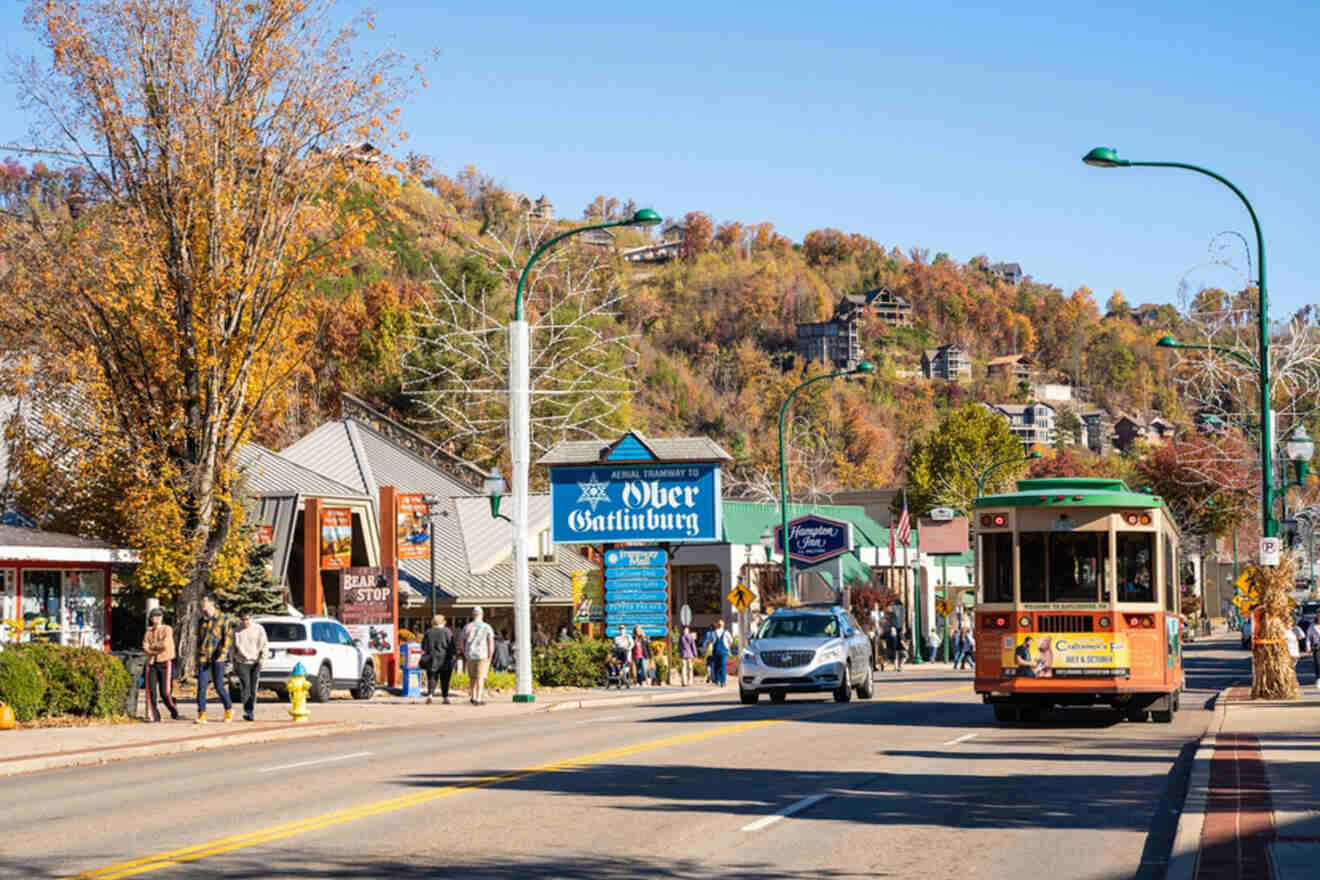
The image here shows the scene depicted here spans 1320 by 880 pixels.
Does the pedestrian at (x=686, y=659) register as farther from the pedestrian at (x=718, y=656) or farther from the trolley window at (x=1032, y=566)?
the trolley window at (x=1032, y=566)

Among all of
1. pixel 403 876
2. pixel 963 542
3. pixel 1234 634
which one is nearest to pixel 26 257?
pixel 403 876

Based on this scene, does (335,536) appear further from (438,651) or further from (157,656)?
(157,656)

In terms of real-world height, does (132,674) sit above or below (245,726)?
above

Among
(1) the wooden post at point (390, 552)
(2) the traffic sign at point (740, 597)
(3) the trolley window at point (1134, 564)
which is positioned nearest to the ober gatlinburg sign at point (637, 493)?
(1) the wooden post at point (390, 552)

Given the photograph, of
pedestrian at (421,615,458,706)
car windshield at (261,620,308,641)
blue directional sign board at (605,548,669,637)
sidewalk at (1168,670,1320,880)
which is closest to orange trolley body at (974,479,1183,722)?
sidewalk at (1168,670,1320,880)

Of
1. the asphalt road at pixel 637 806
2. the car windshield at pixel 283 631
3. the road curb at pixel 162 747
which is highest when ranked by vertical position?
the car windshield at pixel 283 631

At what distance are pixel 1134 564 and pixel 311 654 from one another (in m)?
18.7

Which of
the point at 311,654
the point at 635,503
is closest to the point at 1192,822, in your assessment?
the point at 311,654

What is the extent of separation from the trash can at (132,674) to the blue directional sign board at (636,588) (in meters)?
18.0

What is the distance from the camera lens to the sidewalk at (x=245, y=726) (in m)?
22.5

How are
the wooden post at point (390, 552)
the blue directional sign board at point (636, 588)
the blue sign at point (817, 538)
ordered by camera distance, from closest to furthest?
the wooden post at point (390, 552)
the blue directional sign board at point (636, 588)
the blue sign at point (817, 538)

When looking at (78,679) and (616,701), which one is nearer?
(78,679)

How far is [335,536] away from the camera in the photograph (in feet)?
150

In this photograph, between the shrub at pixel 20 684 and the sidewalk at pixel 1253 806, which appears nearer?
the sidewalk at pixel 1253 806
